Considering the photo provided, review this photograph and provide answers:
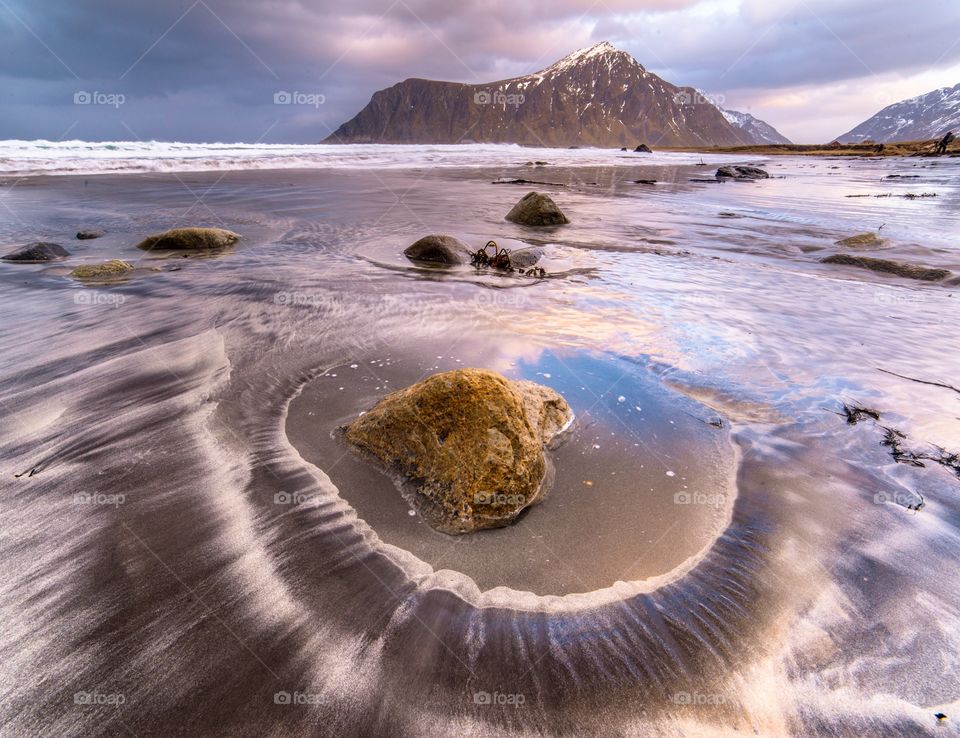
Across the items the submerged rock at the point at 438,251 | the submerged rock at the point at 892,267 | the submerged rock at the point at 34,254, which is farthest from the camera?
the submerged rock at the point at 438,251

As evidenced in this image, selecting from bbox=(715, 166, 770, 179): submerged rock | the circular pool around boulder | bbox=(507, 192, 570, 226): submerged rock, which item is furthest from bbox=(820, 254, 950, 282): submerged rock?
bbox=(715, 166, 770, 179): submerged rock

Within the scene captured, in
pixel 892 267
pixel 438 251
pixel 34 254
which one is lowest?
pixel 892 267

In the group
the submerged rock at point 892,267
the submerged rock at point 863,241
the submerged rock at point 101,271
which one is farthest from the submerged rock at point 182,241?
the submerged rock at point 863,241

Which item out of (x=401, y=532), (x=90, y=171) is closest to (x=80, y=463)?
(x=401, y=532)

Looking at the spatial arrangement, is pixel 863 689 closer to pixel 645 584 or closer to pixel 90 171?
pixel 645 584

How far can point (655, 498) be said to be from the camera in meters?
2.86

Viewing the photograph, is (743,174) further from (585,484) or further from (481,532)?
(481,532)

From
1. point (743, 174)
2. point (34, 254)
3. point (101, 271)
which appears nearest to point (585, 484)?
point (101, 271)

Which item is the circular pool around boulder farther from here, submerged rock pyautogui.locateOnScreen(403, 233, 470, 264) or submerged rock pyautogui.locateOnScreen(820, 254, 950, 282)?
submerged rock pyautogui.locateOnScreen(820, 254, 950, 282)

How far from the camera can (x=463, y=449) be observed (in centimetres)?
274

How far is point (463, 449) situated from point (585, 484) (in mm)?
855

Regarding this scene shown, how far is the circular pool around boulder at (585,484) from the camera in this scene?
2398 millimetres

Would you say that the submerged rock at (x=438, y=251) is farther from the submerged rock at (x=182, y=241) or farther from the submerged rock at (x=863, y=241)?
the submerged rock at (x=863, y=241)

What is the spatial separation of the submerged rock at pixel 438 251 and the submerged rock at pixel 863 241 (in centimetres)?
861
